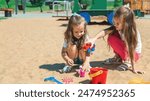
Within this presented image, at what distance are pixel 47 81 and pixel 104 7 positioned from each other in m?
12.4

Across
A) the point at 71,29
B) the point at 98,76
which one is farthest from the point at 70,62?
the point at 98,76

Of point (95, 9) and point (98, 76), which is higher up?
point (98, 76)

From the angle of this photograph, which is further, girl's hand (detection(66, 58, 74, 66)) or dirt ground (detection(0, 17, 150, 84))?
girl's hand (detection(66, 58, 74, 66))

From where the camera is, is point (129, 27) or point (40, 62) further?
point (40, 62)

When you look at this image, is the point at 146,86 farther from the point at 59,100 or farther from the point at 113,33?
the point at 113,33

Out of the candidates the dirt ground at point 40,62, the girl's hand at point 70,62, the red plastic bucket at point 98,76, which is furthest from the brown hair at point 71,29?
the red plastic bucket at point 98,76

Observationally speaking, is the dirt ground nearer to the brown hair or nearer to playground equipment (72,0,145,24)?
the brown hair

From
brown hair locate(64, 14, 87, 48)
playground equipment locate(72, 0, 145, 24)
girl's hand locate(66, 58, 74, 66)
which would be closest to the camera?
brown hair locate(64, 14, 87, 48)

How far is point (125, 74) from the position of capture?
16.1ft

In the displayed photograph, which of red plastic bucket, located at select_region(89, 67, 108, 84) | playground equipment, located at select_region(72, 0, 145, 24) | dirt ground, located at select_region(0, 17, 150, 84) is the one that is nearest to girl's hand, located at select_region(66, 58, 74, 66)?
dirt ground, located at select_region(0, 17, 150, 84)

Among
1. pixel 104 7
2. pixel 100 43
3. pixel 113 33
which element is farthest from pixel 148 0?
pixel 113 33

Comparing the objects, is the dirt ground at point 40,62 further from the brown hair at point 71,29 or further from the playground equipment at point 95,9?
the playground equipment at point 95,9

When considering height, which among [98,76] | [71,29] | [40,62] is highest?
[71,29]

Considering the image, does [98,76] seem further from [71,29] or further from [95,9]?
[95,9]
